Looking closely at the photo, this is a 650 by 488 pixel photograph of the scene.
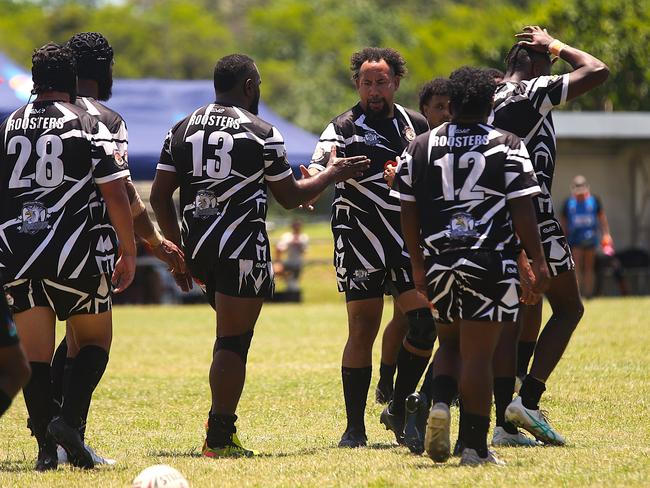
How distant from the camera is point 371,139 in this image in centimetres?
756

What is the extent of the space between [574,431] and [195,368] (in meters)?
5.27

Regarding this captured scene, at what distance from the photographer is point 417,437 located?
6988 mm

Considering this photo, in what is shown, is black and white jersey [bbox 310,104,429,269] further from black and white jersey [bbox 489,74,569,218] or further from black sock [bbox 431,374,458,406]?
black sock [bbox 431,374,458,406]

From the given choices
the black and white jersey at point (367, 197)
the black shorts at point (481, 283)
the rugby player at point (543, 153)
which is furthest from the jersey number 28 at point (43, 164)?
the rugby player at point (543, 153)

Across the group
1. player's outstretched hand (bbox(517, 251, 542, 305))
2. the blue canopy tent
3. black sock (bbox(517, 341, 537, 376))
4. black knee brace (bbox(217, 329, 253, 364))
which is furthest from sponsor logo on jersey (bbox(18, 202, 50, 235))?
the blue canopy tent

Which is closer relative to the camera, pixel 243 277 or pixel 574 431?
pixel 243 277

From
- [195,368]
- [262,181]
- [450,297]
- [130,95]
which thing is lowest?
[195,368]

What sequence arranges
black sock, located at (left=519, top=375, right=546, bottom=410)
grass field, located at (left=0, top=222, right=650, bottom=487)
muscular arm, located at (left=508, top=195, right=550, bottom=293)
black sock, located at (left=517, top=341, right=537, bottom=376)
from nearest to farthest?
grass field, located at (left=0, top=222, right=650, bottom=487), muscular arm, located at (left=508, top=195, right=550, bottom=293), black sock, located at (left=519, top=375, right=546, bottom=410), black sock, located at (left=517, top=341, right=537, bottom=376)

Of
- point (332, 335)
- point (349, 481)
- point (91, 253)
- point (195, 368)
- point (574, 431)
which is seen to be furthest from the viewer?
point (332, 335)

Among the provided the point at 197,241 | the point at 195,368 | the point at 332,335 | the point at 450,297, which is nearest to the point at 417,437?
the point at 450,297

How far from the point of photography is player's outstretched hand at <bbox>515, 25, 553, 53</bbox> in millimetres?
7441

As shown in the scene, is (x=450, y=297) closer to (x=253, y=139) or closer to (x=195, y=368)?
(x=253, y=139)

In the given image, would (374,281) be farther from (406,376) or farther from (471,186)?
(471,186)

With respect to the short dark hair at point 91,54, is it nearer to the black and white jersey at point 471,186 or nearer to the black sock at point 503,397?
the black and white jersey at point 471,186
